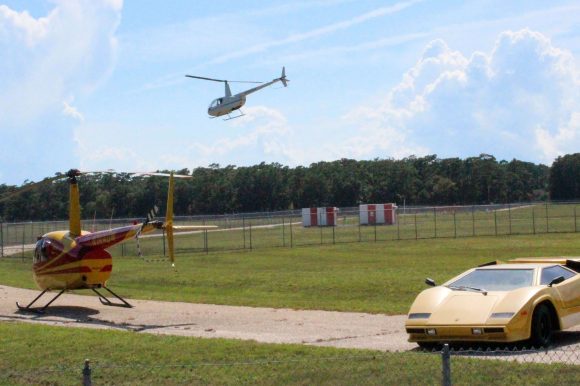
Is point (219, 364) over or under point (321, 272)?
over

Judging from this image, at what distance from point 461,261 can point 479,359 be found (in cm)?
2706

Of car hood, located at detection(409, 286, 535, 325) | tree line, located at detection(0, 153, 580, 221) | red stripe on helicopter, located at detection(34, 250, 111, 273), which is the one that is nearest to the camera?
car hood, located at detection(409, 286, 535, 325)

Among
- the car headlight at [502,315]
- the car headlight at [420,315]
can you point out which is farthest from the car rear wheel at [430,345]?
the car headlight at [502,315]

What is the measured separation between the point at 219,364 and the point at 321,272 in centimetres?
2215

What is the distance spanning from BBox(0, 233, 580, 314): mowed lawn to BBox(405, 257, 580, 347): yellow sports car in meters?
5.89

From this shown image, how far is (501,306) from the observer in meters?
13.0

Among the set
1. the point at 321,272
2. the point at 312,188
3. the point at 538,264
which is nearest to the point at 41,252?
the point at 321,272

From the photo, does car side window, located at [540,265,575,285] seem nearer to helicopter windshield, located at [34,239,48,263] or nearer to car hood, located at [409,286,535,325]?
car hood, located at [409,286,535,325]

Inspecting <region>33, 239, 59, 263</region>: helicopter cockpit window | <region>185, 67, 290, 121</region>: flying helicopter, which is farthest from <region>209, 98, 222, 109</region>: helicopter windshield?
<region>33, 239, 59, 263</region>: helicopter cockpit window

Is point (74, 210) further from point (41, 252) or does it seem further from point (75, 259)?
point (41, 252)

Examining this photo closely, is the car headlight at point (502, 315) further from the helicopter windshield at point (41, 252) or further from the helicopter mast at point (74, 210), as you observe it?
the helicopter windshield at point (41, 252)

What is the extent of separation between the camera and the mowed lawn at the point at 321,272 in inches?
A: 963

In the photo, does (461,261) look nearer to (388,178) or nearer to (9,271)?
(9,271)

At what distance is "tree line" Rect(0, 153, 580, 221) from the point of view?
373ft
